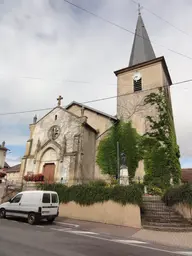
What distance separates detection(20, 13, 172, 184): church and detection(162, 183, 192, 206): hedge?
6018 millimetres

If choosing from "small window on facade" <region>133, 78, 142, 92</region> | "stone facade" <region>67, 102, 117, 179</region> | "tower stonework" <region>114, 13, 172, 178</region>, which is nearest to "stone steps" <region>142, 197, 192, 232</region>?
"tower stonework" <region>114, 13, 172, 178</region>

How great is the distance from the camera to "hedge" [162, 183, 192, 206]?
10.7 meters

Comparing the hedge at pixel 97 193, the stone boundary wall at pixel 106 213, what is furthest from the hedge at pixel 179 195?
the stone boundary wall at pixel 106 213

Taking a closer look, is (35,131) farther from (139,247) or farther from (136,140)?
(139,247)

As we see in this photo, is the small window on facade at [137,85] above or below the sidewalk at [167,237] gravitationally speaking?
above

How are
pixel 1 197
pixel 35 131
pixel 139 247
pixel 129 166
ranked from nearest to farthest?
pixel 139 247, pixel 1 197, pixel 129 166, pixel 35 131

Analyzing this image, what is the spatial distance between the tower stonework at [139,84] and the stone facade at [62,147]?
4.60 meters

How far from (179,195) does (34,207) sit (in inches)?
312

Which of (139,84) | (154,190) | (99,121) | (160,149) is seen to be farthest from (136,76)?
(154,190)

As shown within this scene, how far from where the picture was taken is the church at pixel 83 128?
18.2 m

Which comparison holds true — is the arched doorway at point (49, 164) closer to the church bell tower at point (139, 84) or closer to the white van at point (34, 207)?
the white van at point (34, 207)

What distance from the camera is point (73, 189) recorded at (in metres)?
13.0

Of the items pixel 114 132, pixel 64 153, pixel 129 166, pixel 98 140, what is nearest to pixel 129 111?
pixel 114 132

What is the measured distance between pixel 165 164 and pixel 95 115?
30.6 feet
